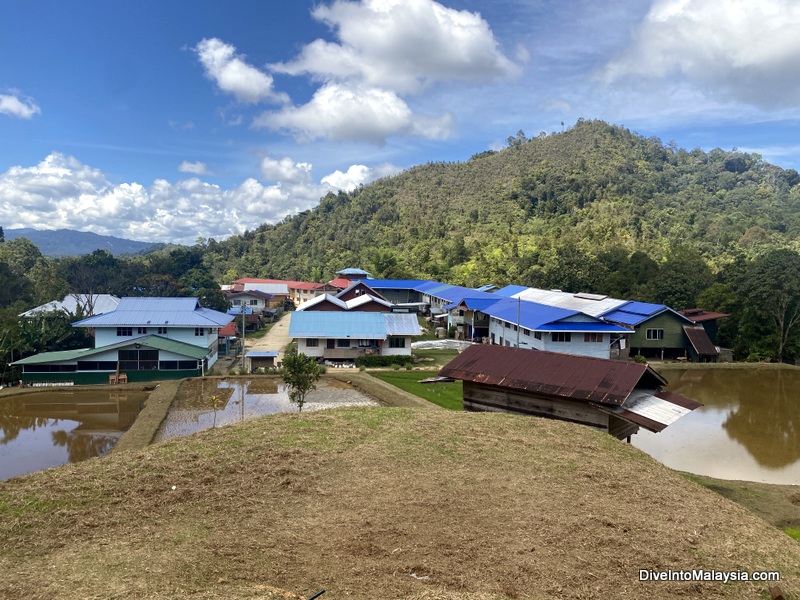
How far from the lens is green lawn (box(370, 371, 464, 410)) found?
84.6 ft

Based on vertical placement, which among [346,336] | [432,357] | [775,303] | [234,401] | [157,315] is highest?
[775,303]

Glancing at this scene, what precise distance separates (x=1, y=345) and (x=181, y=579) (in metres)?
30.9

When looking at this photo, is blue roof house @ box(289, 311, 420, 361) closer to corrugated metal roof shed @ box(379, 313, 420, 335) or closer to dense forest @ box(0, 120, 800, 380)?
corrugated metal roof shed @ box(379, 313, 420, 335)

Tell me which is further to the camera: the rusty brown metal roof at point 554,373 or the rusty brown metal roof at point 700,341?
the rusty brown metal roof at point 700,341

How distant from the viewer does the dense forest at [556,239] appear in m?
46.8

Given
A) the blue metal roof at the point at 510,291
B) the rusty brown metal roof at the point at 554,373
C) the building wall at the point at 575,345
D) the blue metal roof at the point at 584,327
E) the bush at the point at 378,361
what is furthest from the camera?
the blue metal roof at the point at 510,291

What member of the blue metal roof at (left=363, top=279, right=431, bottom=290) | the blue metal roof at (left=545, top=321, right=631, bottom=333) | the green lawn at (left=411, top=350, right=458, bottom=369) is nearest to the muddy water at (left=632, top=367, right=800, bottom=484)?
the blue metal roof at (left=545, top=321, right=631, bottom=333)

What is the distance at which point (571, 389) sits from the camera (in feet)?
58.3

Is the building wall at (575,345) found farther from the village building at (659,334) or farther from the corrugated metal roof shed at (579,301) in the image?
the village building at (659,334)

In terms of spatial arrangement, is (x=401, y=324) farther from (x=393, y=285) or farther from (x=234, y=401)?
(x=393, y=285)

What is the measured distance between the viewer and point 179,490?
1040 centimetres

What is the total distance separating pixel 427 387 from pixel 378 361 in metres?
7.27

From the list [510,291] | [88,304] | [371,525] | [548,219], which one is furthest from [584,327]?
[548,219]

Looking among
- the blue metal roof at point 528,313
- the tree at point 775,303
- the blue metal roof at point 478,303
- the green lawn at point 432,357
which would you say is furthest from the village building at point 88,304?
the tree at point 775,303
